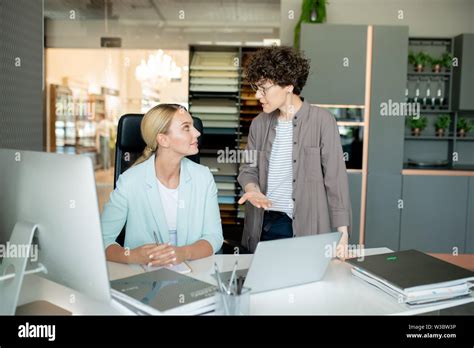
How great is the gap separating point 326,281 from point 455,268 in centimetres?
44

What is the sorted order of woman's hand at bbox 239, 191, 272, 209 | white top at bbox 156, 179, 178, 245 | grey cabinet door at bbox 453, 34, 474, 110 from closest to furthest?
1. woman's hand at bbox 239, 191, 272, 209
2. white top at bbox 156, 179, 178, 245
3. grey cabinet door at bbox 453, 34, 474, 110

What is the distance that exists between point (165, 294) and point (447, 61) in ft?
16.5

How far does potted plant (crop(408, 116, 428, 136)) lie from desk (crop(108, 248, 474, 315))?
160 inches

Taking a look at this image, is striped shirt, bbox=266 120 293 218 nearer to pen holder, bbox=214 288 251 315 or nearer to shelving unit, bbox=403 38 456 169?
pen holder, bbox=214 288 251 315

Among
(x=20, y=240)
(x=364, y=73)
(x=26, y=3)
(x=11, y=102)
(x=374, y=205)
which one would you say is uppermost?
(x=26, y=3)

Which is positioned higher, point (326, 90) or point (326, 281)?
point (326, 90)

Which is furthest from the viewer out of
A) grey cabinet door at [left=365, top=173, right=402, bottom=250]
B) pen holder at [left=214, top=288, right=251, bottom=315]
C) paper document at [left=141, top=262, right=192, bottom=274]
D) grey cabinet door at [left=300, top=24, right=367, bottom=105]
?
grey cabinet door at [left=365, top=173, right=402, bottom=250]

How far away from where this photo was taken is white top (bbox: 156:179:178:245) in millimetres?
2254

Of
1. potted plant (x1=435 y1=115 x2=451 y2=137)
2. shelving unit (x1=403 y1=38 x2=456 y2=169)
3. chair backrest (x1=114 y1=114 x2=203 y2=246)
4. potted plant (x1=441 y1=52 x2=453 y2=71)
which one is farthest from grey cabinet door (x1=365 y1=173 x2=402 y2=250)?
chair backrest (x1=114 y1=114 x2=203 y2=246)

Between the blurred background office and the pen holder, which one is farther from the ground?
the blurred background office

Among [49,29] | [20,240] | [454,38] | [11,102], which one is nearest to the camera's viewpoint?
[20,240]

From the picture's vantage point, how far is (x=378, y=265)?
1.78 m
